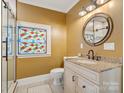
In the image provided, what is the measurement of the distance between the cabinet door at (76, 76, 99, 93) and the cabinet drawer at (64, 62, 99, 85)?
6 cm

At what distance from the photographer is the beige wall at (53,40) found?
8.82 ft

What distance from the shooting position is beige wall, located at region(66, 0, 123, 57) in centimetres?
158

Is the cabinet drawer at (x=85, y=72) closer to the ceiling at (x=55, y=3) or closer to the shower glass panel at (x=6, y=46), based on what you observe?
the shower glass panel at (x=6, y=46)

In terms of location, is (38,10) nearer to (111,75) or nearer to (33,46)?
(33,46)

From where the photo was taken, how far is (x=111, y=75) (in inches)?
51.4

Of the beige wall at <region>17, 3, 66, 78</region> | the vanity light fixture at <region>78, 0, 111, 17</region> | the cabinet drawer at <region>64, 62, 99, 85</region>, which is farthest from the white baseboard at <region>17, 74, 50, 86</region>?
the vanity light fixture at <region>78, 0, 111, 17</region>

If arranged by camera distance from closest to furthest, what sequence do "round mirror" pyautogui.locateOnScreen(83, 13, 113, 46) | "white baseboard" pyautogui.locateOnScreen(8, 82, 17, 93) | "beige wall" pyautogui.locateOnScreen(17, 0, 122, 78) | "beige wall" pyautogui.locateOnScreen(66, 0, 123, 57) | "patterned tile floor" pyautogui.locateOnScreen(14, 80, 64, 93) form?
"beige wall" pyautogui.locateOnScreen(66, 0, 123, 57), "round mirror" pyautogui.locateOnScreen(83, 13, 113, 46), "white baseboard" pyautogui.locateOnScreen(8, 82, 17, 93), "patterned tile floor" pyautogui.locateOnScreen(14, 80, 64, 93), "beige wall" pyautogui.locateOnScreen(17, 0, 122, 78)

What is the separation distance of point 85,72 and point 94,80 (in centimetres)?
21

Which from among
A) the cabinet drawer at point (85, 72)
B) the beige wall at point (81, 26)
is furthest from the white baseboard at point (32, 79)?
the cabinet drawer at point (85, 72)

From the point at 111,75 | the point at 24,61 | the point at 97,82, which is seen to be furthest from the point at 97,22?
the point at 24,61

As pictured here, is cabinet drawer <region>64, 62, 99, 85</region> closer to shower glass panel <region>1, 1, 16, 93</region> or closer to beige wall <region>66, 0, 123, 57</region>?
beige wall <region>66, 0, 123, 57</region>

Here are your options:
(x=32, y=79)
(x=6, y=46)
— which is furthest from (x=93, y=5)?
(x=32, y=79)

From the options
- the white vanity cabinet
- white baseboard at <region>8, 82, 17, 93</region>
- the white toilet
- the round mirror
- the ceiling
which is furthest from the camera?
the ceiling

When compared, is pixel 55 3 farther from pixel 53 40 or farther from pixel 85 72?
pixel 85 72
